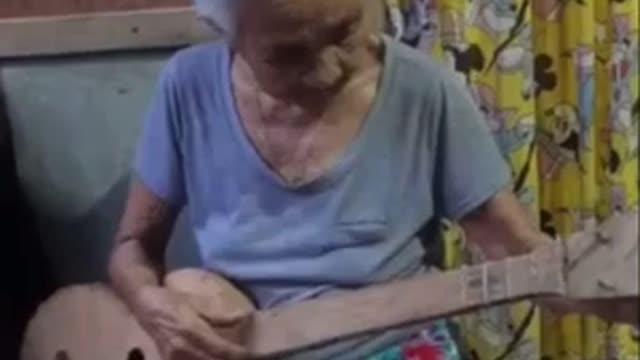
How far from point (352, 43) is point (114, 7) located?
0.37 metres

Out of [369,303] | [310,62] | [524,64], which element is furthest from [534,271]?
[524,64]

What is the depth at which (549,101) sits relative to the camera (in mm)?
1343

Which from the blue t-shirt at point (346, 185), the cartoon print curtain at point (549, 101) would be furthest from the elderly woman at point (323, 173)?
the cartoon print curtain at point (549, 101)

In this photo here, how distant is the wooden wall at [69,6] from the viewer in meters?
1.39

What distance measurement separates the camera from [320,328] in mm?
1079

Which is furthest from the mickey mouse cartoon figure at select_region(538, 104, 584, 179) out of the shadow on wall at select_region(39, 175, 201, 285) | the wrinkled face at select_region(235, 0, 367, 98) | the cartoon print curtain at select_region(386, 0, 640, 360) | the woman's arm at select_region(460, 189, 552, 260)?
the shadow on wall at select_region(39, 175, 201, 285)

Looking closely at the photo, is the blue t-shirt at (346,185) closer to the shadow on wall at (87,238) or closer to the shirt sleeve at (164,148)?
the shirt sleeve at (164,148)

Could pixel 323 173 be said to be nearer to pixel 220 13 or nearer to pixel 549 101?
pixel 220 13

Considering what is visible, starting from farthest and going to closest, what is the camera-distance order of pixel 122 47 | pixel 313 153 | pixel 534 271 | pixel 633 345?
pixel 122 47
pixel 633 345
pixel 313 153
pixel 534 271

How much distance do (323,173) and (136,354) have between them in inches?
9.1

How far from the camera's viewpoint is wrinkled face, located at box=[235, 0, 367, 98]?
106 cm

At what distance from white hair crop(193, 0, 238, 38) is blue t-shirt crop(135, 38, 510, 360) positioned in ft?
0.12

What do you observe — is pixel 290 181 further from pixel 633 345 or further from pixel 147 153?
pixel 633 345

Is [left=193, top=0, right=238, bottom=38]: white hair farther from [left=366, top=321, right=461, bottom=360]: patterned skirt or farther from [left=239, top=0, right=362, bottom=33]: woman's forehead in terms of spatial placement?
[left=366, top=321, right=461, bottom=360]: patterned skirt
